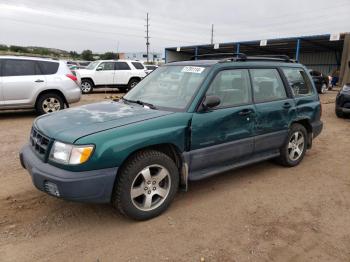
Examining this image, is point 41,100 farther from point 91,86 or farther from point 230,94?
point 91,86

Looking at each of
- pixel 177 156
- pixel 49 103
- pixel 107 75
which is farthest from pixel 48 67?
pixel 107 75

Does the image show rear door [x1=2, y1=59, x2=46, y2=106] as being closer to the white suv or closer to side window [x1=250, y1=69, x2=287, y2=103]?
side window [x1=250, y1=69, x2=287, y2=103]

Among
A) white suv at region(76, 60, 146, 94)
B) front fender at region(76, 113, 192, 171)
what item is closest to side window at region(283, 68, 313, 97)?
front fender at region(76, 113, 192, 171)

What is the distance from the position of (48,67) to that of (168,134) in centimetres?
678

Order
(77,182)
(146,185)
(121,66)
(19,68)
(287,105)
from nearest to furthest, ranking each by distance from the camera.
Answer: (77,182)
(146,185)
(287,105)
(19,68)
(121,66)

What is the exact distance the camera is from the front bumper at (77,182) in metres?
2.85

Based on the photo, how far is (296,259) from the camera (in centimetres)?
279

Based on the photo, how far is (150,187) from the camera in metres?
3.34

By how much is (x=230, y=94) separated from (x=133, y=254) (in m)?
2.29

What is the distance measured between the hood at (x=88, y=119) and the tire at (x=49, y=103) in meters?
5.38

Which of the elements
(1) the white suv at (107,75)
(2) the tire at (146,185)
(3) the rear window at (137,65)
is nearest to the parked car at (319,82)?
(3) the rear window at (137,65)

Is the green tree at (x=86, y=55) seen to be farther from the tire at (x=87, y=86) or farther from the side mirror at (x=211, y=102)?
the side mirror at (x=211, y=102)

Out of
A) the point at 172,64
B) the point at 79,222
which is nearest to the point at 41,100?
the point at 172,64

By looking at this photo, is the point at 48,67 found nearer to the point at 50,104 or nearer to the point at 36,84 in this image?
the point at 36,84
